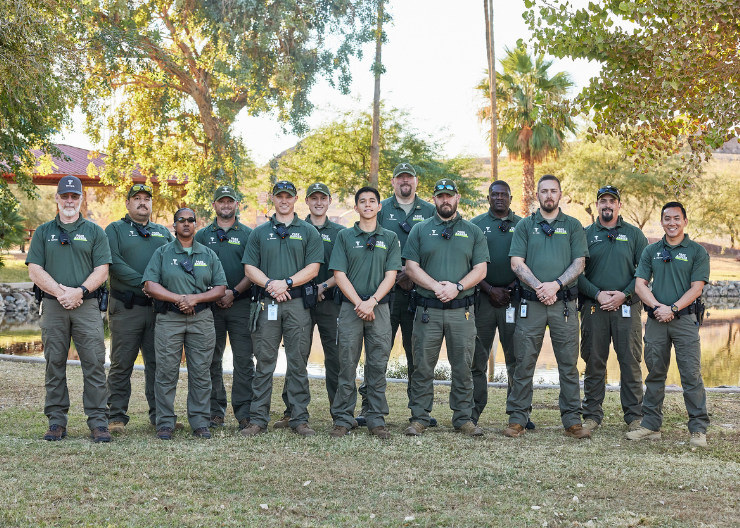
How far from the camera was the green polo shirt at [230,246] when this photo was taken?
7227 millimetres

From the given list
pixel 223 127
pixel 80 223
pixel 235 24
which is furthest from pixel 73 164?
pixel 80 223

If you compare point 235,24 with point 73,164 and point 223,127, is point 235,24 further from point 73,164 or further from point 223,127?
point 73,164

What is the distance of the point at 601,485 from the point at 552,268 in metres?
2.28

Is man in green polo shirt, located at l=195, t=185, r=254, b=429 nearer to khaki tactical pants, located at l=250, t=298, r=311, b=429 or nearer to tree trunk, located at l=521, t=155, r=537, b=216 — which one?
khaki tactical pants, located at l=250, t=298, r=311, b=429

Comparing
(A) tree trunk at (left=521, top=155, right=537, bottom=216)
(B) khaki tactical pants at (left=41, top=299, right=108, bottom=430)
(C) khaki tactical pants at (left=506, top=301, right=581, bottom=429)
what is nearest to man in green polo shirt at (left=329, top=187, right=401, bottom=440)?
(C) khaki tactical pants at (left=506, top=301, right=581, bottom=429)

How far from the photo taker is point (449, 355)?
6844 millimetres

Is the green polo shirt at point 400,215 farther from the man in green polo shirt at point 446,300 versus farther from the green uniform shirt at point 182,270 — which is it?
A: the green uniform shirt at point 182,270

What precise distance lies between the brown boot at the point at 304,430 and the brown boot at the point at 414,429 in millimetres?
857

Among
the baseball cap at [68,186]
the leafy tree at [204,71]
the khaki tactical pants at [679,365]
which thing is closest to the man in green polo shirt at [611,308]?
the khaki tactical pants at [679,365]

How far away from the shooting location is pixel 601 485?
5137 mm

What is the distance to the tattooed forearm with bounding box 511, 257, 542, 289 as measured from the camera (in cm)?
673

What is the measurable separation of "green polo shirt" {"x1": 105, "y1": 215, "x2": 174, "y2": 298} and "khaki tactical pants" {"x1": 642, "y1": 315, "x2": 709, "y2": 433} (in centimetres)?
479

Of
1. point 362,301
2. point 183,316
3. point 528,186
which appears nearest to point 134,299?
point 183,316

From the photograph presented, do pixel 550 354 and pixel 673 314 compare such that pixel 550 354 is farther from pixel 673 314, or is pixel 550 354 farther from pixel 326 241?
pixel 326 241
